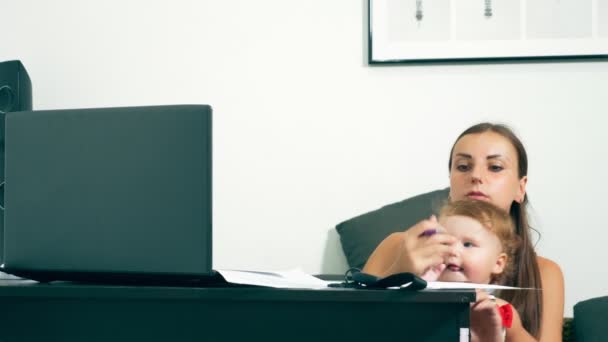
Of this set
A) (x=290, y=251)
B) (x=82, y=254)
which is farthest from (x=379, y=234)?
(x=82, y=254)

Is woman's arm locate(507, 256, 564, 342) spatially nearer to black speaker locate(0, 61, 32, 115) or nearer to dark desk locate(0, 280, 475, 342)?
dark desk locate(0, 280, 475, 342)

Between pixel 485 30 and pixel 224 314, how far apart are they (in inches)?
66.8

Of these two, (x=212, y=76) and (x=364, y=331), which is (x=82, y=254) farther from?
(x=212, y=76)

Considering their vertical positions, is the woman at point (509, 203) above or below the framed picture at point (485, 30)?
below

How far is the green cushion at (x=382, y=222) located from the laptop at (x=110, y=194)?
1.26m

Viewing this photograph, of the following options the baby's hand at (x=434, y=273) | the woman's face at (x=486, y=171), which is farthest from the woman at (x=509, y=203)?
the baby's hand at (x=434, y=273)

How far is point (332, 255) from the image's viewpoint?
7.45ft

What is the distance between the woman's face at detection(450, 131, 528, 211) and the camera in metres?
1.67

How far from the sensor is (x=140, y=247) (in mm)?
775

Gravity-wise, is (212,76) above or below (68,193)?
above

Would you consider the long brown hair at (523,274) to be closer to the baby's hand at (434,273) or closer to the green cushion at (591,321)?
the green cushion at (591,321)

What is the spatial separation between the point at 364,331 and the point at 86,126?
14.2 inches

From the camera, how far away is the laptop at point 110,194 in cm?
76

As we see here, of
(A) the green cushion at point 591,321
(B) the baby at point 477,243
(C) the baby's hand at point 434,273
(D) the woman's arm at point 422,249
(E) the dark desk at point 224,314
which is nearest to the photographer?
(E) the dark desk at point 224,314
